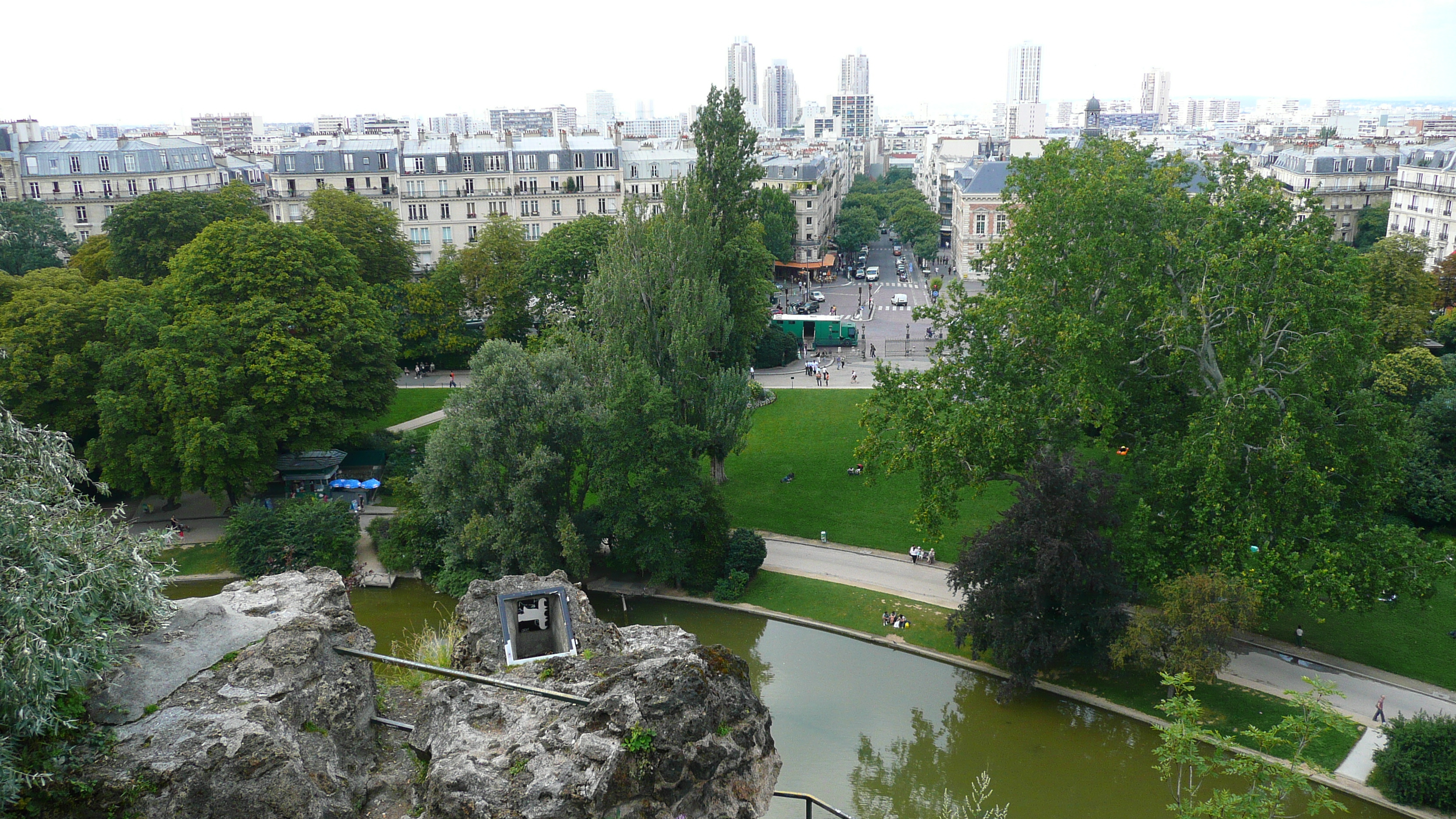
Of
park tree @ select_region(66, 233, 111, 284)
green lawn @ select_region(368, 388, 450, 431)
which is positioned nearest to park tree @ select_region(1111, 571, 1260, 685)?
green lawn @ select_region(368, 388, 450, 431)

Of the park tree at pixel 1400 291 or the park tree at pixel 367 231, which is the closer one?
the park tree at pixel 1400 291

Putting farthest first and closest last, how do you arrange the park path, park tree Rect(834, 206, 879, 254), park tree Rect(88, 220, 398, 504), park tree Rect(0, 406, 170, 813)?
park tree Rect(834, 206, 879, 254) → park tree Rect(88, 220, 398, 504) → the park path → park tree Rect(0, 406, 170, 813)

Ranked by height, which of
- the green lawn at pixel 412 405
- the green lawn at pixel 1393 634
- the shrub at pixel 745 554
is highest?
the green lawn at pixel 412 405

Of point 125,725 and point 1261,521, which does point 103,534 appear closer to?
point 125,725

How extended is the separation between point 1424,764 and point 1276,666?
5.86 meters

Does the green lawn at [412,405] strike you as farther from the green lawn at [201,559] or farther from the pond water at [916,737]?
the pond water at [916,737]

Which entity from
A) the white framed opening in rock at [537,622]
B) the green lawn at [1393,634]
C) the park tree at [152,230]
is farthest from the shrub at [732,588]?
the park tree at [152,230]

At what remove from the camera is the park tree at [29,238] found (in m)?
61.4

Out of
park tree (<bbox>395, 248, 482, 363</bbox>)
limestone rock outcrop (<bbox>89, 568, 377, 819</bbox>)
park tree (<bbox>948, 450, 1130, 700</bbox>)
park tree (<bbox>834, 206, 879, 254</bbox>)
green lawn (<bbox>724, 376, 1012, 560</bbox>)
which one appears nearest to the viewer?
limestone rock outcrop (<bbox>89, 568, 377, 819</bbox>)

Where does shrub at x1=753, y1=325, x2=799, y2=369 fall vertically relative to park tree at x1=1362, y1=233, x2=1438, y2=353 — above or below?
below

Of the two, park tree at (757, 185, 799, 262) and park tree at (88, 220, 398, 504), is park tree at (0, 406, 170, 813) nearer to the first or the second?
park tree at (88, 220, 398, 504)

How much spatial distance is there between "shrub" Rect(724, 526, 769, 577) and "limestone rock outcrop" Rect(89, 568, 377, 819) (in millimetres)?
19840

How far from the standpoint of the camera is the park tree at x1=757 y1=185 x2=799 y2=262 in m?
84.1

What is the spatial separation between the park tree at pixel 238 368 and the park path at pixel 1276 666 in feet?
62.3
